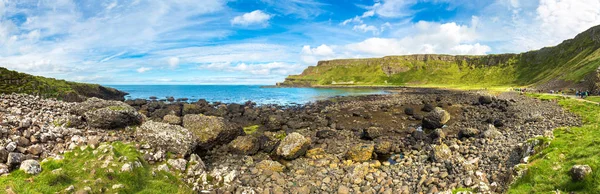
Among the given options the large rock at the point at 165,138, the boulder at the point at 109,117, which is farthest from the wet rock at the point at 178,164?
the boulder at the point at 109,117

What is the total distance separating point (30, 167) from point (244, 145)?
1308 centimetres

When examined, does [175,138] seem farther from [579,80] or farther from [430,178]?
[579,80]

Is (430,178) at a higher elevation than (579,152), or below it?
below

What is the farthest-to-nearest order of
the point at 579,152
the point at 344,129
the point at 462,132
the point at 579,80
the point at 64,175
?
the point at 579,80
the point at 344,129
the point at 462,132
the point at 579,152
the point at 64,175

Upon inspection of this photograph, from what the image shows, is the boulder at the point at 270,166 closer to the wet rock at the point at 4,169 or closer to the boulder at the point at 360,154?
the boulder at the point at 360,154

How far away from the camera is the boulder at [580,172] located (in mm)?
9547

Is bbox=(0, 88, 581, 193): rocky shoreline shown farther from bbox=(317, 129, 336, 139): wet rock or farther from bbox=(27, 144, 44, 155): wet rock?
bbox=(317, 129, 336, 139): wet rock

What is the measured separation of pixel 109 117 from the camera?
17.6 meters

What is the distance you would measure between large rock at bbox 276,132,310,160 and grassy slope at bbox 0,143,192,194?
8.55 metres

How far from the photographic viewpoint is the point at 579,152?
11656 millimetres

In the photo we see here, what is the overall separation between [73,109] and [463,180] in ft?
83.4

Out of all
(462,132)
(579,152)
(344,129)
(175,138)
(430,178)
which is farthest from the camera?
(344,129)

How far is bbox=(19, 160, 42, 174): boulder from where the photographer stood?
10.3m

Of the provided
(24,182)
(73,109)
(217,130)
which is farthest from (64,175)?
(217,130)
